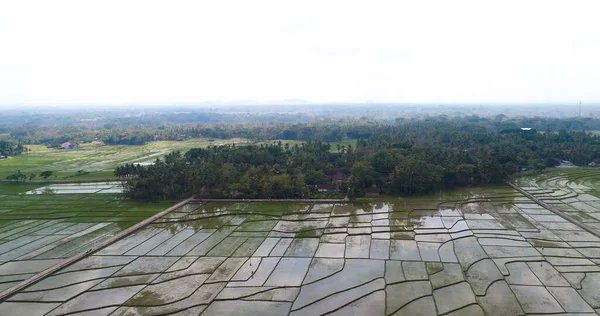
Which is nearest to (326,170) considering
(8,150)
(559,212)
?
(559,212)

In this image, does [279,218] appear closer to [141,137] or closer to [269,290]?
[269,290]

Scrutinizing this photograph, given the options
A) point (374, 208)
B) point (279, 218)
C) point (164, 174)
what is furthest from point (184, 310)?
point (164, 174)

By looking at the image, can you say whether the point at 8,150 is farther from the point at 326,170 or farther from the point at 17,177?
the point at 326,170

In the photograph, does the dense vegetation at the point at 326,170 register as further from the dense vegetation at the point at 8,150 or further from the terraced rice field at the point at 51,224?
the dense vegetation at the point at 8,150

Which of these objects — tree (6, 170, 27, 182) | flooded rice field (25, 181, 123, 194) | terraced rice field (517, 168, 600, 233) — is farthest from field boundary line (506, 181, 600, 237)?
tree (6, 170, 27, 182)

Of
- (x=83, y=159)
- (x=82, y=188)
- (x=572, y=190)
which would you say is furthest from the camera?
(x=83, y=159)

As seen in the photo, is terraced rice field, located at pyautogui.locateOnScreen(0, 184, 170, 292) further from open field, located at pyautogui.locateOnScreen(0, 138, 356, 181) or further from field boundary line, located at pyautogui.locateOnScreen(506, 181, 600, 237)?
field boundary line, located at pyautogui.locateOnScreen(506, 181, 600, 237)

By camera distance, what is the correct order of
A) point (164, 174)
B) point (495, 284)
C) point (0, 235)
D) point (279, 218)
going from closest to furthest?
point (495, 284) < point (0, 235) < point (279, 218) < point (164, 174)
